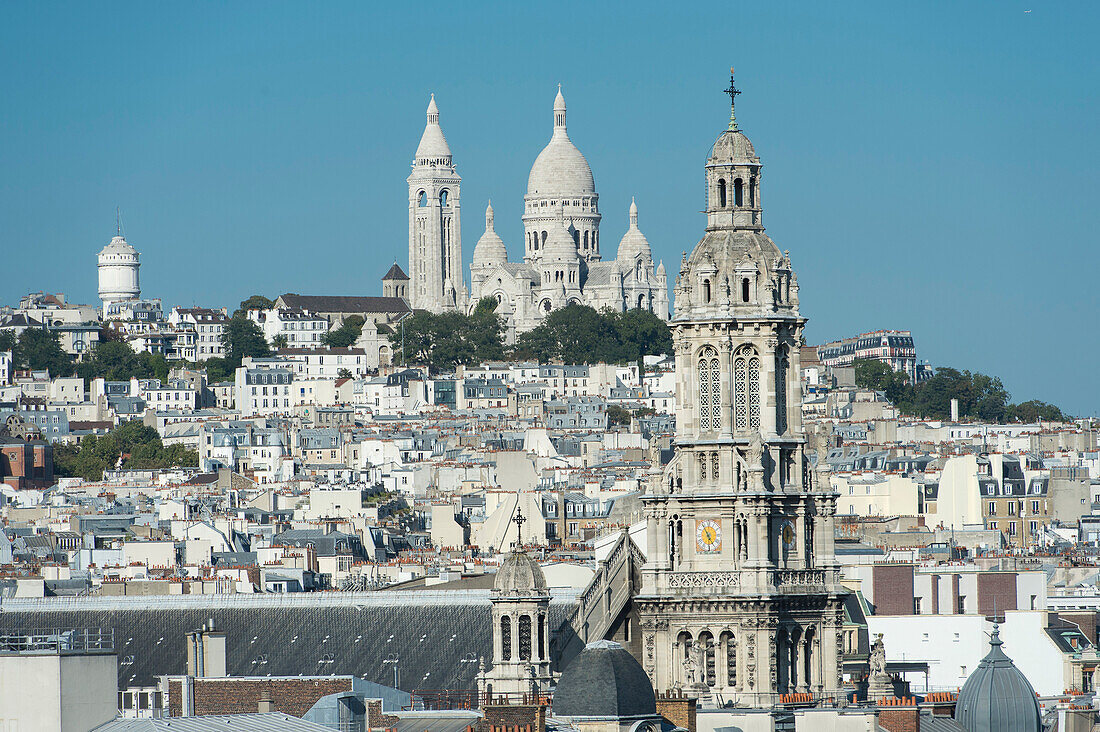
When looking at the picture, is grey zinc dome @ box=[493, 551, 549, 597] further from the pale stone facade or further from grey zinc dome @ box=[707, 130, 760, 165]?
grey zinc dome @ box=[707, 130, 760, 165]

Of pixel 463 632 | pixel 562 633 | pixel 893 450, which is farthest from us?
pixel 893 450

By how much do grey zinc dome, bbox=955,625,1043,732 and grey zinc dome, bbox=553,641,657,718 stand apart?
5520mm

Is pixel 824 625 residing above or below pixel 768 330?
below

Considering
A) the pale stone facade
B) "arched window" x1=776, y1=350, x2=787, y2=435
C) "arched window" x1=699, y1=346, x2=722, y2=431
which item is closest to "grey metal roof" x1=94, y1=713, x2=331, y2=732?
the pale stone facade

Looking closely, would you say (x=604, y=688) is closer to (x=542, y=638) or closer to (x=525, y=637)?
(x=542, y=638)

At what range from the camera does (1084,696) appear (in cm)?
4500

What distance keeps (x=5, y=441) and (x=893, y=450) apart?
5187 centimetres

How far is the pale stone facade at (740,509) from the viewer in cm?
4547

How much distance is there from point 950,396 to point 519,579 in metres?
146

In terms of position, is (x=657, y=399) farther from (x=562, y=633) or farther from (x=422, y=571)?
(x=562, y=633)

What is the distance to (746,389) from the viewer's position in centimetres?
4691

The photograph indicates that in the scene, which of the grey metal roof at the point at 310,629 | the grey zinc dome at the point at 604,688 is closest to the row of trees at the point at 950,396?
the grey metal roof at the point at 310,629

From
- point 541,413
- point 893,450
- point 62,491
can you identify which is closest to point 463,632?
point 893,450

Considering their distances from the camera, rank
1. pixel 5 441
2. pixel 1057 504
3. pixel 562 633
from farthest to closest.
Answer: pixel 5 441 < pixel 1057 504 < pixel 562 633
